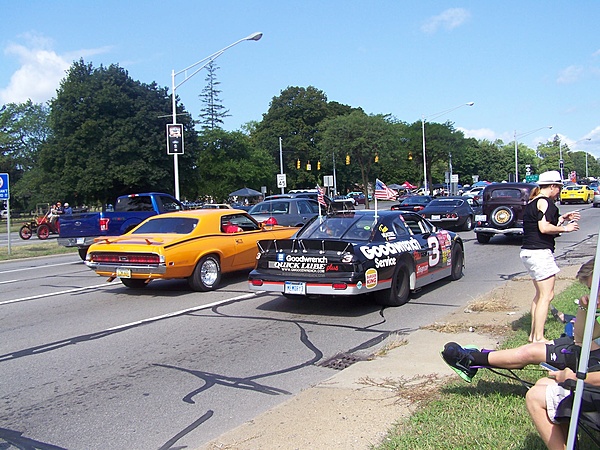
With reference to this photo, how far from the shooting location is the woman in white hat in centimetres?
618

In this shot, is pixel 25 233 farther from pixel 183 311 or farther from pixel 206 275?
pixel 183 311

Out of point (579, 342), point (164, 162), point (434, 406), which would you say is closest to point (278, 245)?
point (434, 406)

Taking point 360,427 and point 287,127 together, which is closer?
point 360,427

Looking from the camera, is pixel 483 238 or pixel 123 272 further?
pixel 483 238

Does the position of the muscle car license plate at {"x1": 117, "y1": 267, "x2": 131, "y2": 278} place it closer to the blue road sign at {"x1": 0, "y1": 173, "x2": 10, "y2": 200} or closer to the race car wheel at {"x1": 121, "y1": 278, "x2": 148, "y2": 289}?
the race car wheel at {"x1": 121, "y1": 278, "x2": 148, "y2": 289}

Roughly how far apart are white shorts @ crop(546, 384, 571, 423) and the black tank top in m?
3.31

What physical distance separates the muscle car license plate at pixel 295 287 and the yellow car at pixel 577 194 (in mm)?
43126

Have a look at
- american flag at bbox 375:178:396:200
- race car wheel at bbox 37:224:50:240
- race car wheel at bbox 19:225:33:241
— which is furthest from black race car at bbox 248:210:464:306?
race car wheel at bbox 19:225:33:241

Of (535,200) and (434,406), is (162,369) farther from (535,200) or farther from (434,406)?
(535,200)

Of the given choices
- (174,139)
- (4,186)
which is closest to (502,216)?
(174,139)

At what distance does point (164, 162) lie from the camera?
47.8 m

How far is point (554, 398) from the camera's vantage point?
325 cm

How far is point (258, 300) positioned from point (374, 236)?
2.38 metres

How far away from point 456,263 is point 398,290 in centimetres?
298
